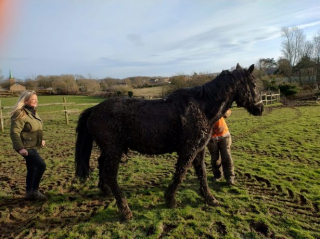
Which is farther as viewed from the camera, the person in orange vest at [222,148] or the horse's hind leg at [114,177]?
the person in orange vest at [222,148]

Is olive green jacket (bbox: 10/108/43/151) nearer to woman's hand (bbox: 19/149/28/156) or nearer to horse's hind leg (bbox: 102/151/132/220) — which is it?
woman's hand (bbox: 19/149/28/156)

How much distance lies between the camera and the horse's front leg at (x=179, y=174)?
12.1 feet

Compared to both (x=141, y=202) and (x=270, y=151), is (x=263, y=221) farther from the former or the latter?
(x=270, y=151)

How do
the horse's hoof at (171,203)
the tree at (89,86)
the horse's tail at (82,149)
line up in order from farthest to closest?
1. the tree at (89,86)
2. the horse's tail at (82,149)
3. the horse's hoof at (171,203)

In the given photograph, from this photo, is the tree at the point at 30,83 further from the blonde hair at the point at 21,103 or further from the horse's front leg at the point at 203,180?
the horse's front leg at the point at 203,180

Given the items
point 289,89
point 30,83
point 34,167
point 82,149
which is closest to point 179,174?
point 82,149

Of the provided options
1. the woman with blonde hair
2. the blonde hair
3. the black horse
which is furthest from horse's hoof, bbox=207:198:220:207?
the blonde hair

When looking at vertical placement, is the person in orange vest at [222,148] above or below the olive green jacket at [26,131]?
below

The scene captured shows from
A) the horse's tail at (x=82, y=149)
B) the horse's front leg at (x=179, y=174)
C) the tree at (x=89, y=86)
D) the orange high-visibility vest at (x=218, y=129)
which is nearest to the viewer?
the horse's front leg at (x=179, y=174)

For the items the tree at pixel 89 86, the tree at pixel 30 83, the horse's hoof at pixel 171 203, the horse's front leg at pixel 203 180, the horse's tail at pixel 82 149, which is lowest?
the horse's hoof at pixel 171 203

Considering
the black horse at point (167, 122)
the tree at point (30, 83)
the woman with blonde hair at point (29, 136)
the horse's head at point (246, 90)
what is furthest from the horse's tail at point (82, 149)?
the tree at point (30, 83)

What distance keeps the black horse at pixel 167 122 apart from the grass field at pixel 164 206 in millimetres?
371

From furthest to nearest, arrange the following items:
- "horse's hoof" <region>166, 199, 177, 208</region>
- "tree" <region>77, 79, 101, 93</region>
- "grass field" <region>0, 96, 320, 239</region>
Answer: "tree" <region>77, 79, 101, 93</region> < "horse's hoof" <region>166, 199, 177, 208</region> < "grass field" <region>0, 96, 320, 239</region>

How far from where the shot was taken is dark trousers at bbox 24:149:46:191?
3984 millimetres
